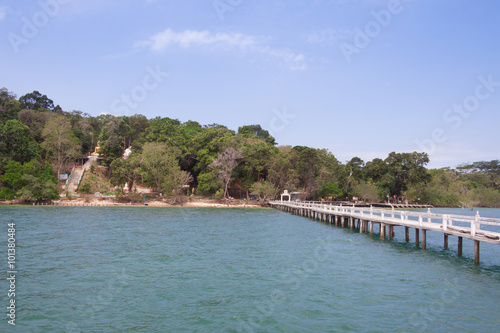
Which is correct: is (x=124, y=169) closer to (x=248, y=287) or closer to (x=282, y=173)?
(x=282, y=173)

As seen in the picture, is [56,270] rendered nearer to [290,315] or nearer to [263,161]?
[290,315]

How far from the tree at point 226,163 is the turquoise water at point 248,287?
41524 mm

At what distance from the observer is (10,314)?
10.9 meters

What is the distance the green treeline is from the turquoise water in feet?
131

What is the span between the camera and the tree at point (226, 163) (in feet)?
216

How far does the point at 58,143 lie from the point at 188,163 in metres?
23.2

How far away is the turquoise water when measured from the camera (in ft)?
34.5

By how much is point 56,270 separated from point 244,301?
29.0 ft

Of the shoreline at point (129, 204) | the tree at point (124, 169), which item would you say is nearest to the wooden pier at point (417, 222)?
the shoreline at point (129, 204)

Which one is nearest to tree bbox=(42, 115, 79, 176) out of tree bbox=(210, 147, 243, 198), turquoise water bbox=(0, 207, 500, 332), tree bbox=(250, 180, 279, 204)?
tree bbox=(210, 147, 243, 198)

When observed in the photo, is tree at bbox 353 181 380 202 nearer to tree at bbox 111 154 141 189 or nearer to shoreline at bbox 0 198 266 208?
shoreline at bbox 0 198 266 208

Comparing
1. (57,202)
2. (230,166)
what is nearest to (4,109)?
(57,202)

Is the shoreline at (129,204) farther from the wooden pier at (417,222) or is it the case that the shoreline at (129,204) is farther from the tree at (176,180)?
the wooden pier at (417,222)

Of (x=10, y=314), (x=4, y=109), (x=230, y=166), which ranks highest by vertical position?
(x=4, y=109)
